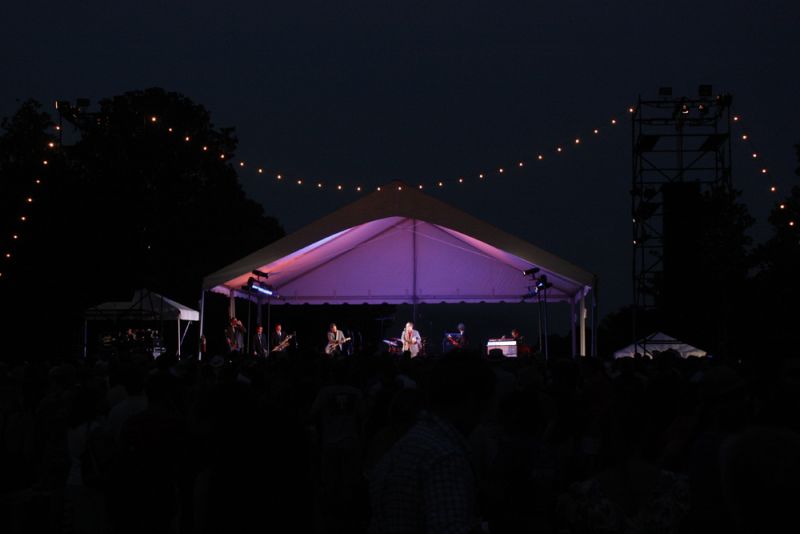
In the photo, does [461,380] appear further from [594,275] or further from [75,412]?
[594,275]

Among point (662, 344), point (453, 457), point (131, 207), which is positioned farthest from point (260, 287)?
point (453, 457)

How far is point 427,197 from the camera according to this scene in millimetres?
19094

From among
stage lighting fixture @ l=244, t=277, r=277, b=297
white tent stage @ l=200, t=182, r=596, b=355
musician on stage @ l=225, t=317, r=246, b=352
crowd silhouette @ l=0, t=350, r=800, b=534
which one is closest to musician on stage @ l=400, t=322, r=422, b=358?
white tent stage @ l=200, t=182, r=596, b=355

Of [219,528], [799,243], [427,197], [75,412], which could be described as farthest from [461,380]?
[799,243]

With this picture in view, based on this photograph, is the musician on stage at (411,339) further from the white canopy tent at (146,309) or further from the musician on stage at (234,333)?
the white canopy tent at (146,309)

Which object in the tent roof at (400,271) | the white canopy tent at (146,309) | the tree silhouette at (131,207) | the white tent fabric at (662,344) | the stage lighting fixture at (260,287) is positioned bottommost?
the white tent fabric at (662,344)

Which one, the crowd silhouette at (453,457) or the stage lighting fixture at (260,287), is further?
the stage lighting fixture at (260,287)

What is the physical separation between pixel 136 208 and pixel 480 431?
24205 millimetres

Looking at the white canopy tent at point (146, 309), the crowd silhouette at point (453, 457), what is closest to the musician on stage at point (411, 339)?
the white canopy tent at point (146, 309)

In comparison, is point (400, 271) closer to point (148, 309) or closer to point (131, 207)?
point (148, 309)

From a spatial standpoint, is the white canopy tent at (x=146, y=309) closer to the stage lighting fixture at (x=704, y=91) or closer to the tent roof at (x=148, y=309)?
the tent roof at (x=148, y=309)

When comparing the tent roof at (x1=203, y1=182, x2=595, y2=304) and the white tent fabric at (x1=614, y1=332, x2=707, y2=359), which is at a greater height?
the tent roof at (x1=203, y1=182, x2=595, y2=304)

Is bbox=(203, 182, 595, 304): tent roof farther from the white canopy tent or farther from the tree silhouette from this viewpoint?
the tree silhouette

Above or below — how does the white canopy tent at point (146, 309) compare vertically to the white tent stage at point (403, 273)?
below
